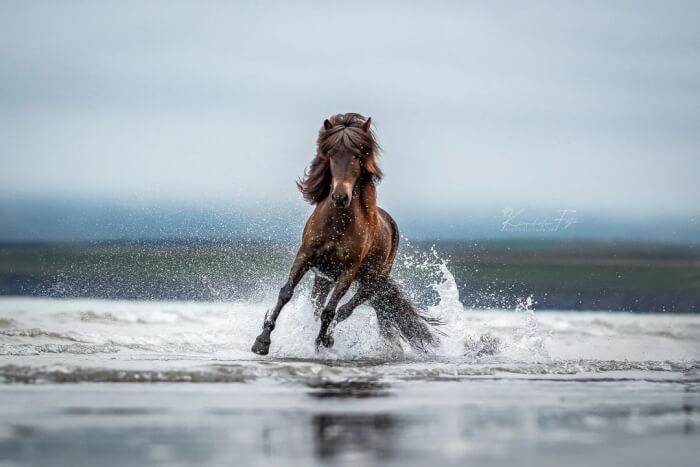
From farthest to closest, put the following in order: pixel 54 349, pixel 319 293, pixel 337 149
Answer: pixel 319 293, pixel 54 349, pixel 337 149

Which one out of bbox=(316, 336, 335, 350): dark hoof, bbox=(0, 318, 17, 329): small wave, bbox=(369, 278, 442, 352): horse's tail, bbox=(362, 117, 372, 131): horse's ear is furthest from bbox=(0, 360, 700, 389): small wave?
bbox=(0, 318, 17, 329): small wave

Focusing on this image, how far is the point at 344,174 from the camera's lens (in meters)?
9.46

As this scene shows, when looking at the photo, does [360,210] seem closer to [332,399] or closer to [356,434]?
[332,399]

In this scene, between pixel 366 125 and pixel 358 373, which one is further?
pixel 366 125

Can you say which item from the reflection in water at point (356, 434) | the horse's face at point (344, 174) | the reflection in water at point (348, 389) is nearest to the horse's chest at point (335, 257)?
the horse's face at point (344, 174)

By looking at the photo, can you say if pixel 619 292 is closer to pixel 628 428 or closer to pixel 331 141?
pixel 331 141

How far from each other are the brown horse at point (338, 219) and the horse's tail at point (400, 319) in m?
0.49

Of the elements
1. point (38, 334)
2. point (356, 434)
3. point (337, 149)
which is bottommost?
point (356, 434)

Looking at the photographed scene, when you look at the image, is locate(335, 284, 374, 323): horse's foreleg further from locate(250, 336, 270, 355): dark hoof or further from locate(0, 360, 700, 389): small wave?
locate(0, 360, 700, 389): small wave

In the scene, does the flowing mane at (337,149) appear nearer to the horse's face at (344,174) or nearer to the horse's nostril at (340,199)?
the horse's face at (344,174)

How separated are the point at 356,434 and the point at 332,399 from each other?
141 centimetres

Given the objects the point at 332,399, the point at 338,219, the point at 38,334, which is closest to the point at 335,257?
the point at 338,219

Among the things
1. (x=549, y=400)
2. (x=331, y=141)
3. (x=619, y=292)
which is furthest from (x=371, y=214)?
(x=619, y=292)

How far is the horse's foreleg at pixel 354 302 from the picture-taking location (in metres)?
10.4
